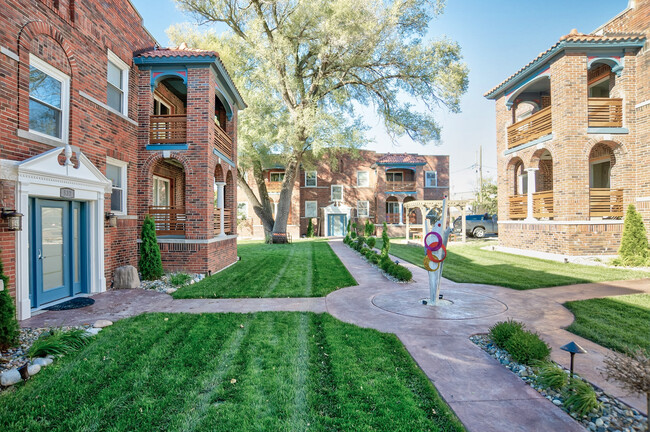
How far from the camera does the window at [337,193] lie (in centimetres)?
3141

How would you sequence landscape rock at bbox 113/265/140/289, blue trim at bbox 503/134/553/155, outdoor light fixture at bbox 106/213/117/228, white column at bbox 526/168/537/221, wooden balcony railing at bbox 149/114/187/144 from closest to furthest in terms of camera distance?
1. outdoor light fixture at bbox 106/213/117/228
2. landscape rock at bbox 113/265/140/289
3. wooden balcony railing at bbox 149/114/187/144
4. blue trim at bbox 503/134/553/155
5. white column at bbox 526/168/537/221

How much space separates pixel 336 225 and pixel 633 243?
73.7 ft

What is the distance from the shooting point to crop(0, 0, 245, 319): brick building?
5531 mm

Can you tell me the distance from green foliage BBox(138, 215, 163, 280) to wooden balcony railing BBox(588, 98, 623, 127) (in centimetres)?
1549

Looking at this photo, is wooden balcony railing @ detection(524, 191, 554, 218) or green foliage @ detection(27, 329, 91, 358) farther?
wooden balcony railing @ detection(524, 191, 554, 218)

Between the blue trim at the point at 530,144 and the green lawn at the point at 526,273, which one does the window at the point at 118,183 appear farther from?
the blue trim at the point at 530,144

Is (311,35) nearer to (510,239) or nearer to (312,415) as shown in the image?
(510,239)

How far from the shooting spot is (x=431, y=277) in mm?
6402

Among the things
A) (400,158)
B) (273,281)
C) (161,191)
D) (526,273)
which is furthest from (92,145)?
(400,158)

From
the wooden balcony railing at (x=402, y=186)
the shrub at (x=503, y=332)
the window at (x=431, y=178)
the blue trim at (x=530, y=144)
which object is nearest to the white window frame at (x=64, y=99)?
the shrub at (x=503, y=332)

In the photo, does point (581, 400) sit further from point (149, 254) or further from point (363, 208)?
point (363, 208)

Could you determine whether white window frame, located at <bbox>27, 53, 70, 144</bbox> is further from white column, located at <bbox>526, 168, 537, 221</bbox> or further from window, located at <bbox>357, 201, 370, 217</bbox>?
window, located at <bbox>357, 201, 370, 217</bbox>

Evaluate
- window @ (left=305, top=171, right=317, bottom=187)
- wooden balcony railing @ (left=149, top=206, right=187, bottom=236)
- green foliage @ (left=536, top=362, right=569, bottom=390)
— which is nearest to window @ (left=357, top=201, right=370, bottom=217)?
window @ (left=305, top=171, right=317, bottom=187)

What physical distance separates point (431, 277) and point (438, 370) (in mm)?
2970
